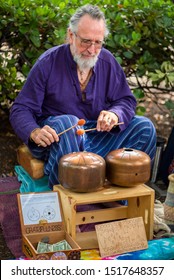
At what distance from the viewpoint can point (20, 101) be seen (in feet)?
14.1

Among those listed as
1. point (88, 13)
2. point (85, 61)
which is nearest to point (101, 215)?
point (85, 61)

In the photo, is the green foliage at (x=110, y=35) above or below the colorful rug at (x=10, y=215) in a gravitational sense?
above

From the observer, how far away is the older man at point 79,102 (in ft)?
13.5

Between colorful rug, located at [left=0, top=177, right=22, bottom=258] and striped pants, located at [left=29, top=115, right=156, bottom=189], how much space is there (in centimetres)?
40

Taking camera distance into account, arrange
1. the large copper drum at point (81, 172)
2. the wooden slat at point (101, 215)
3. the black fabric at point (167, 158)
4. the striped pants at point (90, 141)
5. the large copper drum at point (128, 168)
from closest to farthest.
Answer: the large copper drum at point (81, 172), the large copper drum at point (128, 168), the wooden slat at point (101, 215), the striped pants at point (90, 141), the black fabric at point (167, 158)

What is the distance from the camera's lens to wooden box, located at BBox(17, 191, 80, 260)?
376 centimetres

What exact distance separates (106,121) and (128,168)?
45 centimetres

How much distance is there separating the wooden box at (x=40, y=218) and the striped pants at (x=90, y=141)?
0.35 meters

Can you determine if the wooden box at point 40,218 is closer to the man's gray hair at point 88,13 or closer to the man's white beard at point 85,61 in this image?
the man's white beard at point 85,61

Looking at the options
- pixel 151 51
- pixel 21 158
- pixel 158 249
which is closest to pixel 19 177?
pixel 21 158

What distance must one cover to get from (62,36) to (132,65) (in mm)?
846

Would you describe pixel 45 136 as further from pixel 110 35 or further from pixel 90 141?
pixel 110 35

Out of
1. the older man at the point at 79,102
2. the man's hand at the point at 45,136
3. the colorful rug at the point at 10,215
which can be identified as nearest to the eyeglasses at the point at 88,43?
the older man at the point at 79,102

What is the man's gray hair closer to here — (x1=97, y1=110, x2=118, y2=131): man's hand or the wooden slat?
(x1=97, y1=110, x2=118, y2=131): man's hand
